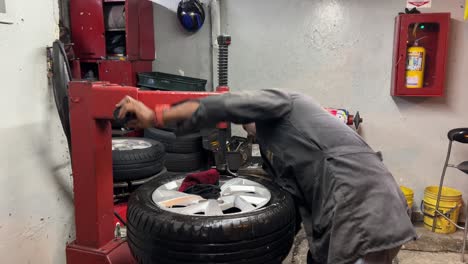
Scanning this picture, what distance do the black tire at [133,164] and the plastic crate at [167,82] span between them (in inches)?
63.3

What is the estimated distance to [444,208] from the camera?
3779 millimetres

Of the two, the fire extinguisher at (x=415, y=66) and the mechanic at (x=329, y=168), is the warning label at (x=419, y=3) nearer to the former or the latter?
the fire extinguisher at (x=415, y=66)

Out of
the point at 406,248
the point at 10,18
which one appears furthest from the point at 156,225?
the point at 406,248

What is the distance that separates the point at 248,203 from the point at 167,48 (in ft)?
10.0

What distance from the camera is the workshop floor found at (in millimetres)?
3270

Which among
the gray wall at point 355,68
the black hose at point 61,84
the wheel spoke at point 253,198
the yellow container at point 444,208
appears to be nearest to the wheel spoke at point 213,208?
the wheel spoke at point 253,198

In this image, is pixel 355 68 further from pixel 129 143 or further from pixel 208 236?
pixel 208 236

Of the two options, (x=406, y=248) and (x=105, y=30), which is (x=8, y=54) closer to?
(x=105, y=30)

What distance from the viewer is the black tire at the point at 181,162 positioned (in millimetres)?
3871

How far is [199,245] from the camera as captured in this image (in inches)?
53.7

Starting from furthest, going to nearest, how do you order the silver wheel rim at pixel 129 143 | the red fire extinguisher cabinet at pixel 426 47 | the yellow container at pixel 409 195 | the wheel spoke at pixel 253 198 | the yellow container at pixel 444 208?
the yellow container at pixel 409 195, the yellow container at pixel 444 208, the red fire extinguisher cabinet at pixel 426 47, the silver wheel rim at pixel 129 143, the wheel spoke at pixel 253 198

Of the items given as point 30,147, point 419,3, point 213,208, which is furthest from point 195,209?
point 419,3

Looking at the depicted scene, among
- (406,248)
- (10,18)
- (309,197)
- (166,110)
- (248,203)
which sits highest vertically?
(10,18)

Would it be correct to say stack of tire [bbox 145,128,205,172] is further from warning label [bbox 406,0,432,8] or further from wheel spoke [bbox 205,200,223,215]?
warning label [bbox 406,0,432,8]
